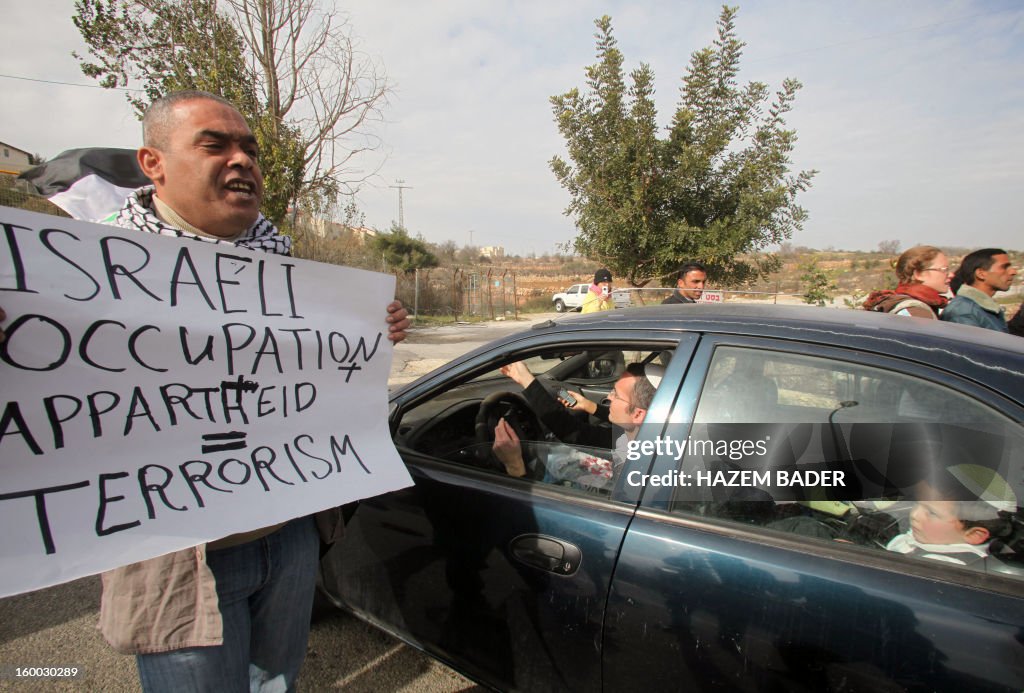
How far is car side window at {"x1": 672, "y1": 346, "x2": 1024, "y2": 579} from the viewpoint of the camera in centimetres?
114

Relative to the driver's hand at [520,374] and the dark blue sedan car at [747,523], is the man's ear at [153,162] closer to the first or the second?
the dark blue sedan car at [747,523]

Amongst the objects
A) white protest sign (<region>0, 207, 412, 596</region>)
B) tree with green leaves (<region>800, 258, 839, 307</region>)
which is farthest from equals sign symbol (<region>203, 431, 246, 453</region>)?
tree with green leaves (<region>800, 258, 839, 307</region>)

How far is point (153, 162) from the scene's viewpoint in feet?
4.25

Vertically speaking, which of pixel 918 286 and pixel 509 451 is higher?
pixel 918 286

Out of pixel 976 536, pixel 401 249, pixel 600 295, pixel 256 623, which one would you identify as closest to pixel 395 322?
pixel 256 623

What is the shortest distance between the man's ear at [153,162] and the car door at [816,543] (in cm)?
146

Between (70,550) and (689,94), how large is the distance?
6.51 meters

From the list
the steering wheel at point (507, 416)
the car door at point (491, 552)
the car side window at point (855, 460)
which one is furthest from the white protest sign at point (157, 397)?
the car side window at point (855, 460)

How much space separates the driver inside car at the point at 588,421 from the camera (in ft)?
5.87

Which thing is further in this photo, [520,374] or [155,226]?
[520,374]

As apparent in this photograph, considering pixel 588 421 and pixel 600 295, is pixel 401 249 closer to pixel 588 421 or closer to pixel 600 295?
pixel 600 295

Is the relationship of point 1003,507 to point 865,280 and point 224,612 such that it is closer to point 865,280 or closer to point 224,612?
point 224,612

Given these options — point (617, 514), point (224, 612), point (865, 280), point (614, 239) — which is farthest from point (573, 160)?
point (865, 280)

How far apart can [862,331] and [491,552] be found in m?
1.23
